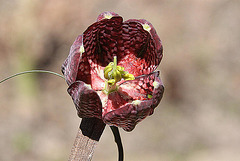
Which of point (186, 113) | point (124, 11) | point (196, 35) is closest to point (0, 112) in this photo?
point (124, 11)

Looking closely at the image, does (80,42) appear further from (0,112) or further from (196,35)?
(0,112)

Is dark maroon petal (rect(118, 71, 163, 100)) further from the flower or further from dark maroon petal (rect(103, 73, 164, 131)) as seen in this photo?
dark maroon petal (rect(103, 73, 164, 131))

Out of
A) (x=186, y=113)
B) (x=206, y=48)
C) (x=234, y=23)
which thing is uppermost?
(x=234, y=23)

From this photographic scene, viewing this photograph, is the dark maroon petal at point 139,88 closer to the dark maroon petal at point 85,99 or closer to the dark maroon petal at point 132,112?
the dark maroon petal at point 132,112

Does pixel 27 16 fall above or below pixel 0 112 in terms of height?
above

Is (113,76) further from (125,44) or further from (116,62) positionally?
(125,44)

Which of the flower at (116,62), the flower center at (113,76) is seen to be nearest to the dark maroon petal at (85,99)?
the flower at (116,62)

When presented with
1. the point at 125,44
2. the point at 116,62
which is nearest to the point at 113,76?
the point at 116,62

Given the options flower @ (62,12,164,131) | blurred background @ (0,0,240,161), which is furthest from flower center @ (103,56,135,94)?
blurred background @ (0,0,240,161)
